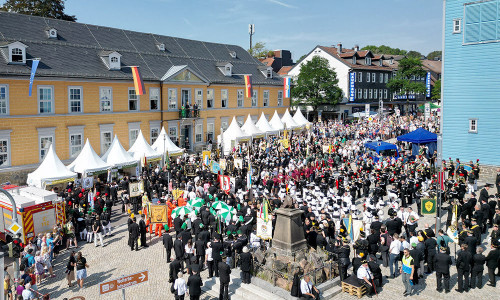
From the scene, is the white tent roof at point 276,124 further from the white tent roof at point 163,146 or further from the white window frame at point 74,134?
the white window frame at point 74,134

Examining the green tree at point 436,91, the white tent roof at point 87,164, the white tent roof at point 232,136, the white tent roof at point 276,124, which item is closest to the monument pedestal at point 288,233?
the white tent roof at point 87,164

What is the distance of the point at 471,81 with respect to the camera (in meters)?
25.8

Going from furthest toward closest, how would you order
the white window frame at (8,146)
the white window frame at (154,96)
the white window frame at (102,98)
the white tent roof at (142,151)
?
the white window frame at (154,96), the white window frame at (102,98), the white tent roof at (142,151), the white window frame at (8,146)

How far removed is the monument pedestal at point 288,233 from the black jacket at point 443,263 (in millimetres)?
3950

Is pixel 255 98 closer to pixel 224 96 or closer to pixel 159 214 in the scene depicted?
pixel 224 96

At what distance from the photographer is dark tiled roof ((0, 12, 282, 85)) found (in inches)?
1096

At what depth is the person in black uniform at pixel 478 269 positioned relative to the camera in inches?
466

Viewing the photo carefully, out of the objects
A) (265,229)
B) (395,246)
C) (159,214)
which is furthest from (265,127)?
(395,246)

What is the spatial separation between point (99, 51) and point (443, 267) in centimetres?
2949

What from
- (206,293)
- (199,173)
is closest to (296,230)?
(206,293)

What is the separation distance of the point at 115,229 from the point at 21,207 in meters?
4.31

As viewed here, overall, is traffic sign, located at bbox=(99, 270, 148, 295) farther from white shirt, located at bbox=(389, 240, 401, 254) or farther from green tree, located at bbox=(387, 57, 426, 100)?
green tree, located at bbox=(387, 57, 426, 100)

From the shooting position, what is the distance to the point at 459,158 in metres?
26.8

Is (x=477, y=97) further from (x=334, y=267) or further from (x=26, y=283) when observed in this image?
(x=26, y=283)
